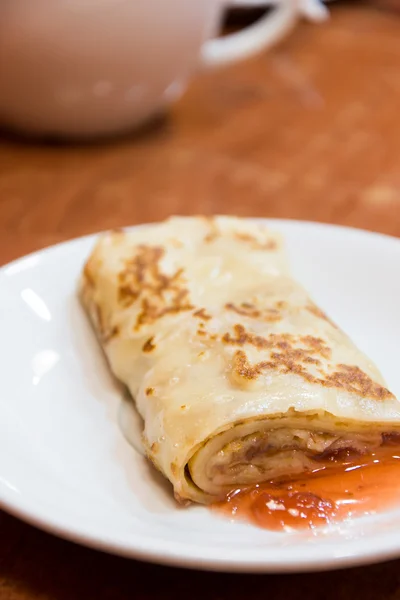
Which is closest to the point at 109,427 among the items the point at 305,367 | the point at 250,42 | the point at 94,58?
the point at 305,367

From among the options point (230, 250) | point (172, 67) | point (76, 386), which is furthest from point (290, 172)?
point (76, 386)

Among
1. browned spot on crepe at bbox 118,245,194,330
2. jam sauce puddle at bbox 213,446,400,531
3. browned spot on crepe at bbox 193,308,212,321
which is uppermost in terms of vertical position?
browned spot on crepe at bbox 118,245,194,330

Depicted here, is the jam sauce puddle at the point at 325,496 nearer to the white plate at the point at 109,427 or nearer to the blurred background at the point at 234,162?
the white plate at the point at 109,427

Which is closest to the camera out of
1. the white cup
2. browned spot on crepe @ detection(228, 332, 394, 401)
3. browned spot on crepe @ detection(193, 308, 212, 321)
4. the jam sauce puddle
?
the jam sauce puddle

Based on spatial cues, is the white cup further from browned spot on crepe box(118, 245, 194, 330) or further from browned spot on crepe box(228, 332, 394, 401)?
browned spot on crepe box(228, 332, 394, 401)

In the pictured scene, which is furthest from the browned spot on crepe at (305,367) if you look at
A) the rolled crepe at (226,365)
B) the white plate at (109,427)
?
the white plate at (109,427)

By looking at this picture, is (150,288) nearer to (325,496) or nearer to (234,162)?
(325,496)

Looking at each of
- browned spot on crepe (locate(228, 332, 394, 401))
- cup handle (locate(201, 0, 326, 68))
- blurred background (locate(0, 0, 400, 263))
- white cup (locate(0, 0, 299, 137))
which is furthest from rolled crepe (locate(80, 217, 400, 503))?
cup handle (locate(201, 0, 326, 68))
